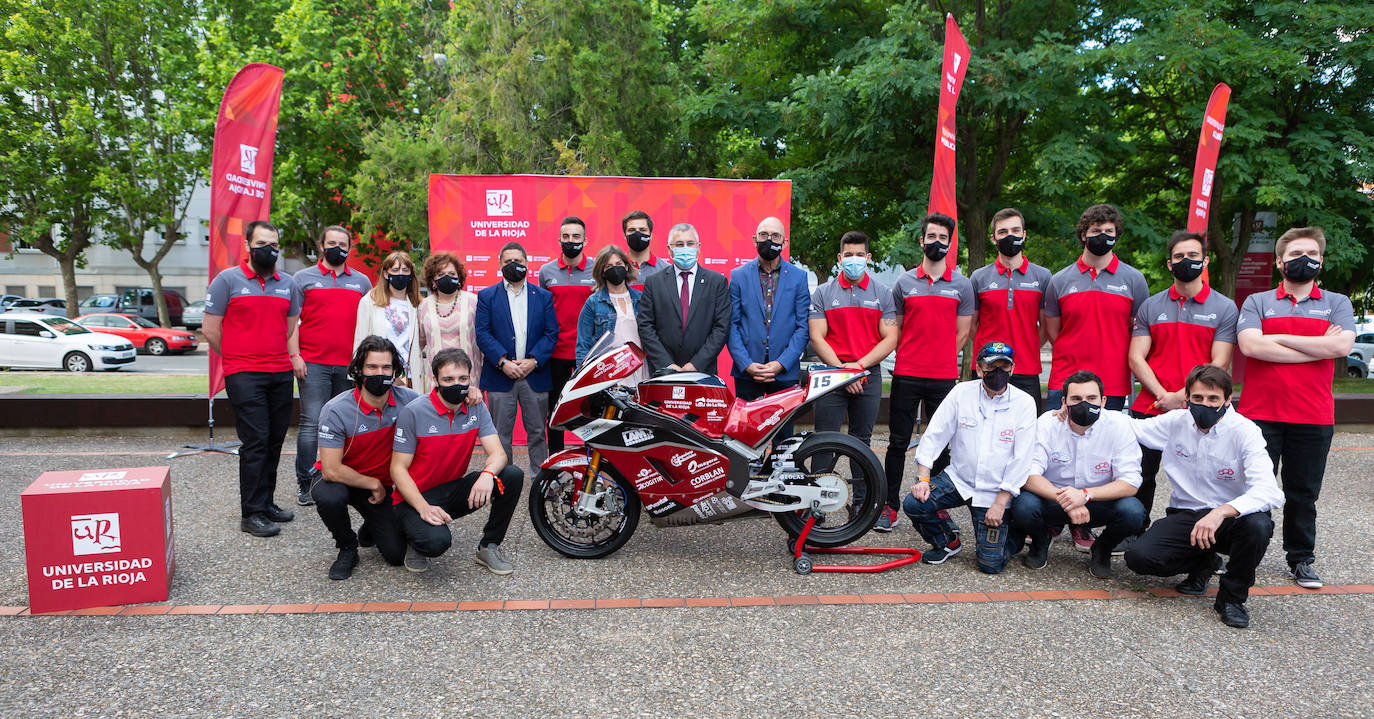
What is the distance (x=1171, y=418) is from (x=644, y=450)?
2634 mm

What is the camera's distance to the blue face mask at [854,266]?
16.0 feet

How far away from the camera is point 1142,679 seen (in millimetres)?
3105

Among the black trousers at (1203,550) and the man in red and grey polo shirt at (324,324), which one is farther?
the man in red and grey polo shirt at (324,324)

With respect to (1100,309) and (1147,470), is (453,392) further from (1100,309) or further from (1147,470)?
(1147,470)

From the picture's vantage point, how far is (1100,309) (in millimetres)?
4691

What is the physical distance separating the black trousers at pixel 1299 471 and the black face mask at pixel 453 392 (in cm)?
398

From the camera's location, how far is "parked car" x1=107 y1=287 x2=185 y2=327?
96.8 feet

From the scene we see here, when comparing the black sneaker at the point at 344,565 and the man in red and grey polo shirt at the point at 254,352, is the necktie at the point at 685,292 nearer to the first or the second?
the black sneaker at the point at 344,565

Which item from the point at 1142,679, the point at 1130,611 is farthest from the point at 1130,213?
the point at 1142,679

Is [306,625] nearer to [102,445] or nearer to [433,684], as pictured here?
[433,684]

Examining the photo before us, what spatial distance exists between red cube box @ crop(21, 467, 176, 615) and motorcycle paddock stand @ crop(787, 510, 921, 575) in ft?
9.91

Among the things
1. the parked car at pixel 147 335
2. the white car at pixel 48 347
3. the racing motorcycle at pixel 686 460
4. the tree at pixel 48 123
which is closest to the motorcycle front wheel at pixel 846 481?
the racing motorcycle at pixel 686 460

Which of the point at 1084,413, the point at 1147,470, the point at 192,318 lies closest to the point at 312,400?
the point at 1084,413

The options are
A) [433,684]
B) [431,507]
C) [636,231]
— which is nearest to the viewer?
[433,684]
